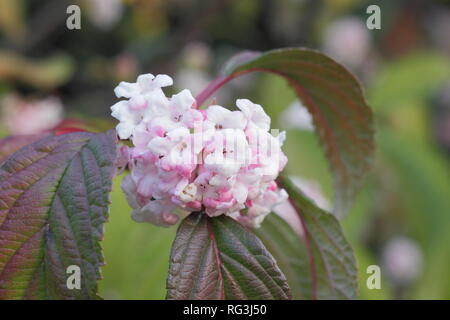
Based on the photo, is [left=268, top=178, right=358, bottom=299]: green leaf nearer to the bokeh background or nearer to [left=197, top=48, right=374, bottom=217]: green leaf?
[left=197, top=48, right=374, bottom=217]: green leaf

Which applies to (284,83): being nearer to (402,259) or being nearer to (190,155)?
(402,259)

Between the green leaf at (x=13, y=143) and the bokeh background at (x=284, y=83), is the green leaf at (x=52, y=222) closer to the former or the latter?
the green leaf at (x=13, y=143)

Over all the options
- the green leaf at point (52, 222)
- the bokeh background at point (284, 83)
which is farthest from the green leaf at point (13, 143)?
the bokeh background at point (284, 83)

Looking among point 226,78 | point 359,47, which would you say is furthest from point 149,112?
point 359,47

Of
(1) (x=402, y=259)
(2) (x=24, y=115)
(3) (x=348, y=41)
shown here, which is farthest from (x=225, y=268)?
(3) (x=348, y=41)

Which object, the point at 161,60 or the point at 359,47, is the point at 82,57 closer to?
the point at 161,60
